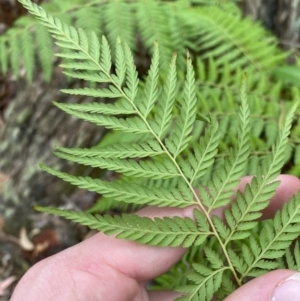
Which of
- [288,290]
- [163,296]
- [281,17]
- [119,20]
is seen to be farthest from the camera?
[281,17]

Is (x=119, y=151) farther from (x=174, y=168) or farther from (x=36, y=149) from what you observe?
(x=36, y=149)

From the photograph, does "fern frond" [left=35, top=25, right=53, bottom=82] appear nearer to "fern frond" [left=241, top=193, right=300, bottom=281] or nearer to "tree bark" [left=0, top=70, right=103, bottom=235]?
"tree bark" [left=0, top=70, right=103, bottom=235]

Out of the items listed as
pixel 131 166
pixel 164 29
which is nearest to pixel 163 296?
pixel 131 166

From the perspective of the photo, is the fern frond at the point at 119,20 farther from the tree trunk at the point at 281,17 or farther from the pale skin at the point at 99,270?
the pale skin at the point at 99,270

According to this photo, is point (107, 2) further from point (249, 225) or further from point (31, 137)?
point (249, 225)

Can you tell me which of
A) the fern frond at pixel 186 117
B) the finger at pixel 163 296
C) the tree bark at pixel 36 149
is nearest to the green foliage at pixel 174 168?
the fern frond at pixel 186 117

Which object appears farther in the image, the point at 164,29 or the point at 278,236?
the point at 164,29
